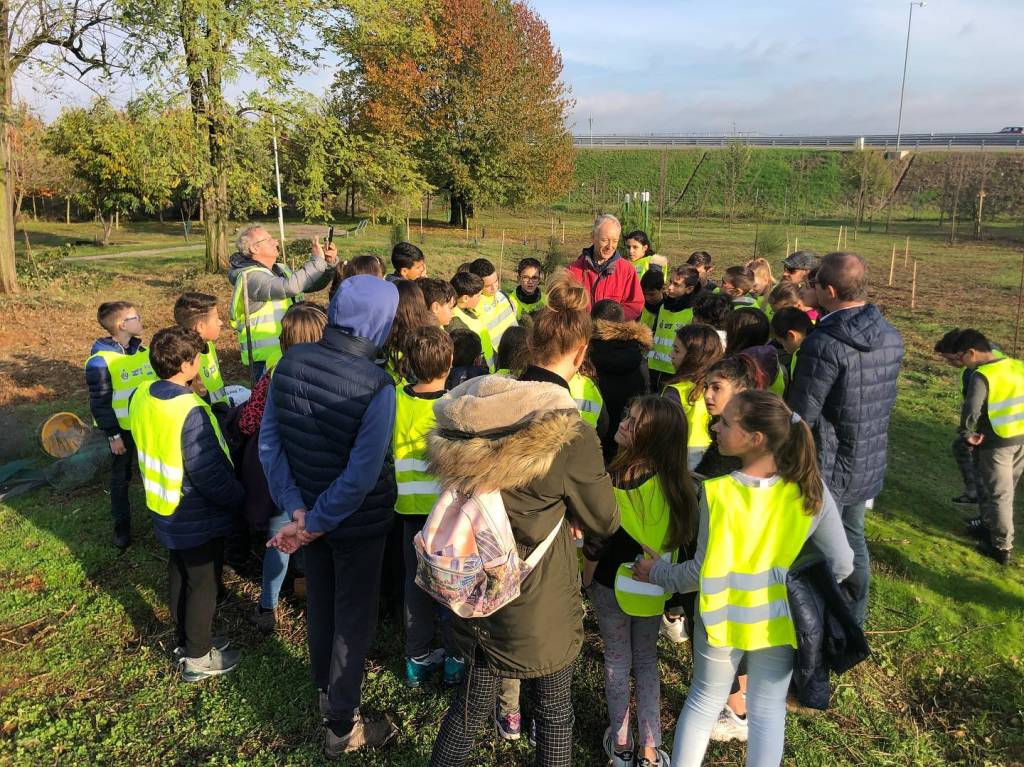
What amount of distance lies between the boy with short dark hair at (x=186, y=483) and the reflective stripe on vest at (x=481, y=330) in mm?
2106

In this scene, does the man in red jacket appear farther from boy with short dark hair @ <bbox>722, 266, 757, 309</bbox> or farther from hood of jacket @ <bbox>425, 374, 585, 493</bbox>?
hood of jacket @ <bbox>425, 374, 585, 493</bbox>

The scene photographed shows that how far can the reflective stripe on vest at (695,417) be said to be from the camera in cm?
333

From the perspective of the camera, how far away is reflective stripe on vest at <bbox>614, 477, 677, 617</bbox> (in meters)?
2.67

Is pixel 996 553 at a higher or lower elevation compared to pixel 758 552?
lower

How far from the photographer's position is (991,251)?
23.0m

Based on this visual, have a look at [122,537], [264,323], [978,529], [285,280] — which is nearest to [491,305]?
[285,280]

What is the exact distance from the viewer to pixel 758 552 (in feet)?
7.73

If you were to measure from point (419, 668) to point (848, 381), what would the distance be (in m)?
2.59

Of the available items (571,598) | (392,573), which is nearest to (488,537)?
(571,598)

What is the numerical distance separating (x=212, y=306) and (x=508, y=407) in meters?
2.91

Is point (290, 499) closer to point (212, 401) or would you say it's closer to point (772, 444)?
point (772, 444)

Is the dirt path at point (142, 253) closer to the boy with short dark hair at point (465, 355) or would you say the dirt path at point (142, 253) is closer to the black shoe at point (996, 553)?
the boy with short dark hair at point (465, 355)

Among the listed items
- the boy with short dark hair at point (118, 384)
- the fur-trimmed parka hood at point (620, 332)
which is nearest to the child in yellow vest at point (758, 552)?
the fur-trimmed parka hood at point (620, 332)

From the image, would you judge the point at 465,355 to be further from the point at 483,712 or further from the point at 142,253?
the point at 142,253
